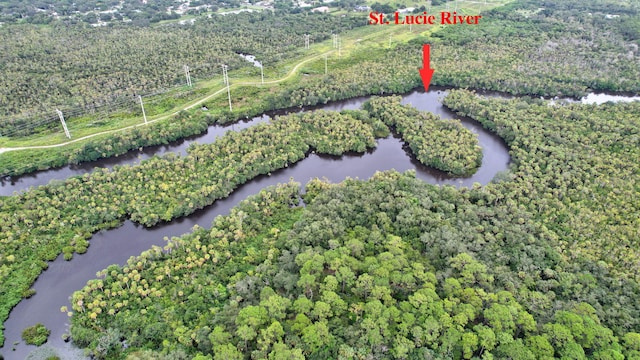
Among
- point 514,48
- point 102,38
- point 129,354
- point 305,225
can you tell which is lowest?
point 129,354

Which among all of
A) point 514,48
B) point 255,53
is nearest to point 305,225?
point 255,53

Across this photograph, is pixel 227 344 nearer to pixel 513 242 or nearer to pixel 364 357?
pixel 364 357

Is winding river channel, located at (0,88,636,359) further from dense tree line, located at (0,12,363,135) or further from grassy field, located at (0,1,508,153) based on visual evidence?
dense tree line, located at (0,12,363,135)

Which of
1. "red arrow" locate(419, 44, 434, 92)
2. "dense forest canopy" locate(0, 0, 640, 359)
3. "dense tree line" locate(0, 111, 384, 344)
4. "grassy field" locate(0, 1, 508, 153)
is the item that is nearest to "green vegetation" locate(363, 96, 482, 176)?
"dense forest canopy" locate(0, 0, 640, 359)

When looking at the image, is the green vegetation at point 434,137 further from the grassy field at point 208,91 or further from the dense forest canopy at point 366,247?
the grassy field at point 208,91

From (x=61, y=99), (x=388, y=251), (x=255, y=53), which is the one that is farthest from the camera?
(x=255, y=53)

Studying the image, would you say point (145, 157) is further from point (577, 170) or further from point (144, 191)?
point (577, 170)

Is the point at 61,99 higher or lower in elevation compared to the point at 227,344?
higher

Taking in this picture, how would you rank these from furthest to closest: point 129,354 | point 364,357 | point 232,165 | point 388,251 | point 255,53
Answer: point 255,53, point 232,165, point 388,251, point 129,354, point 364,357
